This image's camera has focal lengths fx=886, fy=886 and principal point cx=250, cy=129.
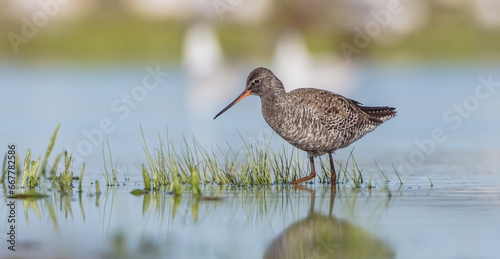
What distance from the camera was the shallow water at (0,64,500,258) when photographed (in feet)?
20.6

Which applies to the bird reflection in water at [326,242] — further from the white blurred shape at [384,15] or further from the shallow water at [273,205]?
the white blurred shape at [384,15]

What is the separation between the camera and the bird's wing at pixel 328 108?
10.3 metres

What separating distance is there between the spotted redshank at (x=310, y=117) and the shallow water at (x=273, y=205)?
65 cm

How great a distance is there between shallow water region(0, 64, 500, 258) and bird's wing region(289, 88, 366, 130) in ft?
2.45

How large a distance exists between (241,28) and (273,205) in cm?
2761

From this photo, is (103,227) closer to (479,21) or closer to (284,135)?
(284,135)

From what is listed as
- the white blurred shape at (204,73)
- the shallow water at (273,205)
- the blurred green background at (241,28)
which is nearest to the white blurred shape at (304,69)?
the blurred green background at (241,28)

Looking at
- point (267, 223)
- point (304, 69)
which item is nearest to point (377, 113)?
point (267, 223)

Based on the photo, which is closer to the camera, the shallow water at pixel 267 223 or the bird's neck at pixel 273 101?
the shallow water at pixel 267 223

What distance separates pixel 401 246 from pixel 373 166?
17.4 ft

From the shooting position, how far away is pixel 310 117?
10.2 meters

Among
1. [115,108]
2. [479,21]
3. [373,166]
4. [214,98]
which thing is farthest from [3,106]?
[479,21]

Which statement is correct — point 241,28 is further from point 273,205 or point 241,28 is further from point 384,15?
point 273,205

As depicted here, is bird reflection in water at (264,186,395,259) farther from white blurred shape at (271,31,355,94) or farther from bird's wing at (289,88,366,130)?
white blurred shape at (271,31,355,94)
